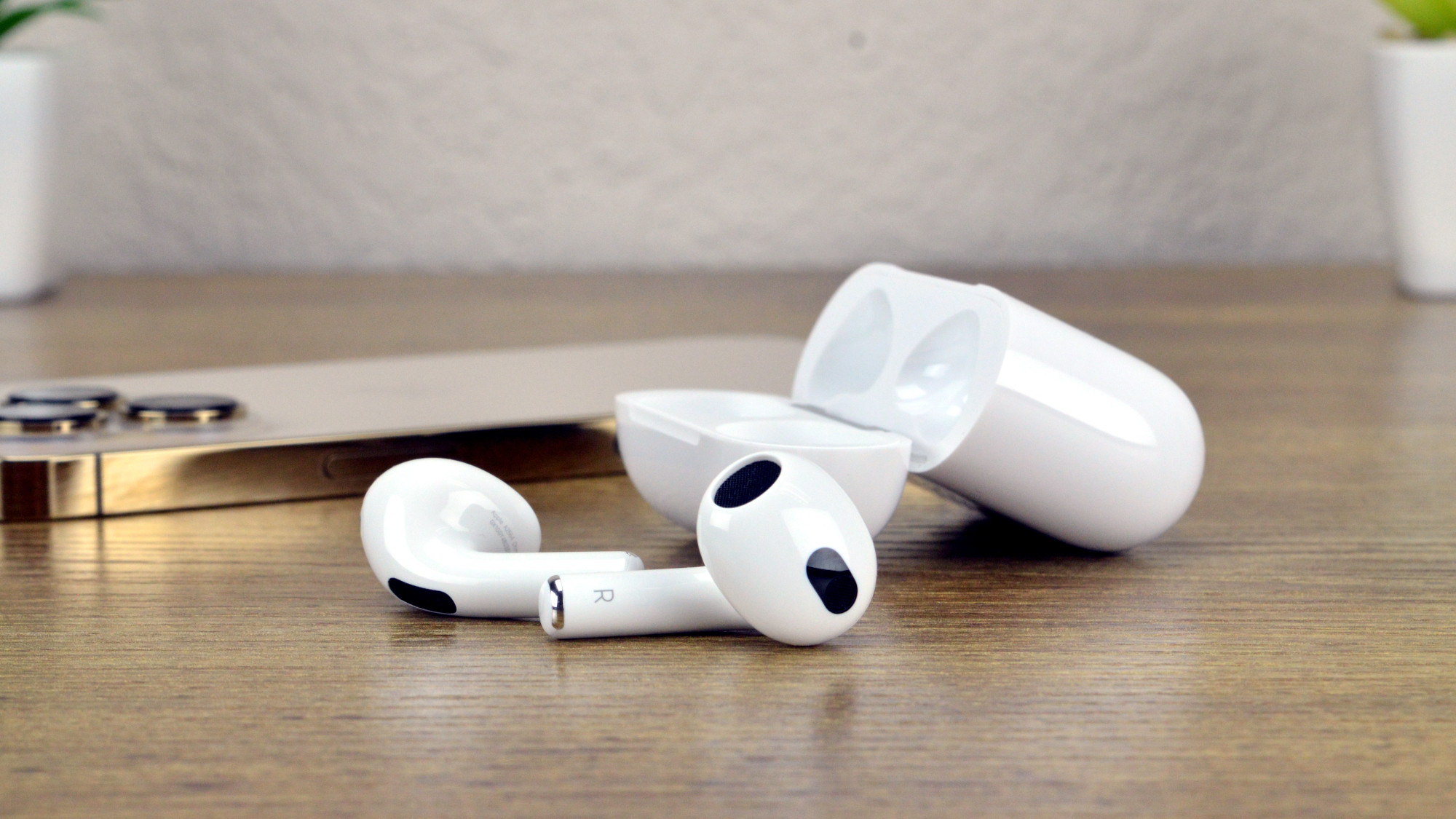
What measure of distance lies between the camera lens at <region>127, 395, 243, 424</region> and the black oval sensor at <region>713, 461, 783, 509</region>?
0.30 meters

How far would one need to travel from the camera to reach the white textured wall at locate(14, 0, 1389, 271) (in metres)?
1.74

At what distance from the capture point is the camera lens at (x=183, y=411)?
0.60 m

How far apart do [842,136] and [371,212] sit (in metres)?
0.61

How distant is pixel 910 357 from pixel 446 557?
19cm

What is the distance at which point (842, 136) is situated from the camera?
5.96 ft

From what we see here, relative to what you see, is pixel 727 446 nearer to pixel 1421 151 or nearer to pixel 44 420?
pixel 44 420

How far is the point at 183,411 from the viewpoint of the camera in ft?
1.97

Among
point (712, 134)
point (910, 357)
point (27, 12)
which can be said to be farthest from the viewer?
point (712, 134)

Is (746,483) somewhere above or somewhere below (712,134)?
above

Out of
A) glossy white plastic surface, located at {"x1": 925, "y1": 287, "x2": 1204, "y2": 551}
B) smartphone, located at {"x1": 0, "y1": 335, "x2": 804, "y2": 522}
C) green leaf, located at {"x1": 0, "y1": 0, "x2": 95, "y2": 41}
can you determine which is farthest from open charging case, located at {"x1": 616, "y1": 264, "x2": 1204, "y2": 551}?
green leaf, located at {"x1": 0, "y1": 0, "x2": 95, "y2": 41}

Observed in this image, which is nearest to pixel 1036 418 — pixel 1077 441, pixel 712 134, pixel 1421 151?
pixel 1077 441

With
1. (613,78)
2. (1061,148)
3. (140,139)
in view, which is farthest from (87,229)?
(1061,148)

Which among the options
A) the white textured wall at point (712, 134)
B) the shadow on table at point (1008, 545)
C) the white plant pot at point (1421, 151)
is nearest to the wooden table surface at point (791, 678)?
the shadow on table at point (1008, 545)

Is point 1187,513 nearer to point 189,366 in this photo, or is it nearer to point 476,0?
point 189,366
